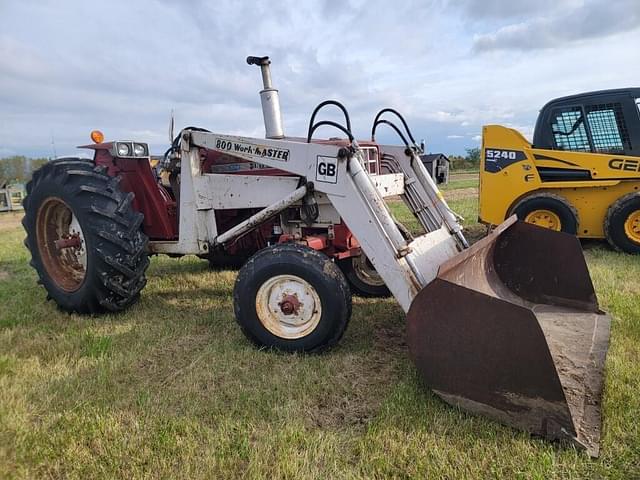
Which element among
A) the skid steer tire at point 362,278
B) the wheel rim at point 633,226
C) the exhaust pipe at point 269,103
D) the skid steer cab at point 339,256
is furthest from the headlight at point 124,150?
the wheel rim at point 633,226

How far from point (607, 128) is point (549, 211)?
4.55ft

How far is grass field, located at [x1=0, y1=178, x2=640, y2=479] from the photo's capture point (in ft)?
7.13

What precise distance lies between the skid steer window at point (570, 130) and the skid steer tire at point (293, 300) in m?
5.16

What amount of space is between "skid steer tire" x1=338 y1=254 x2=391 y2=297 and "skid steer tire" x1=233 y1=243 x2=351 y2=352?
1437 mm

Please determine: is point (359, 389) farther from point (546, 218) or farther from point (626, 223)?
point (626, 223)

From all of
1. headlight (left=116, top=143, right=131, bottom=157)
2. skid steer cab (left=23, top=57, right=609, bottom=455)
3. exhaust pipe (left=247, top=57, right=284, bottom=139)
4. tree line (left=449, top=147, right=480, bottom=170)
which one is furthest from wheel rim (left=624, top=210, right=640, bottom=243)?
tree line (left=449, top=147, right=480, bottom=170)

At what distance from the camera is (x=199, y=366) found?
324cm

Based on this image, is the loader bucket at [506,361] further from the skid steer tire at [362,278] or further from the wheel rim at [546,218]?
the wheel rim at [546,218]

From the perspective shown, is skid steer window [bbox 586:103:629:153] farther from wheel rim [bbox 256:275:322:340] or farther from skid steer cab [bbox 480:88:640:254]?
wheel rim [bbox 256:275:322:340]

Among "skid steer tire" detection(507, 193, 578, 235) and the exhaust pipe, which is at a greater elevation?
the exhaust pipe

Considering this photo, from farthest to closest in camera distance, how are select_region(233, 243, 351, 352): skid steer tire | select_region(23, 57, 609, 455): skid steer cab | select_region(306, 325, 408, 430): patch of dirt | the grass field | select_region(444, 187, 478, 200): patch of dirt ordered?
select_region(444, 187, 478, 200): patch of dirt, select_region(233, 243, 351, 352): skid steer tire, select_region(306, 325, 408, 430): patch of dirt, select_region(23, 57, 609, 455): skid steer cab, the grass field

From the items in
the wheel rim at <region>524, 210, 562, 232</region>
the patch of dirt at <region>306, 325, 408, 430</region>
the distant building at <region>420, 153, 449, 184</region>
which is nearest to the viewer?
the patch of dirt at <region>306, 325, 408, 430</region>

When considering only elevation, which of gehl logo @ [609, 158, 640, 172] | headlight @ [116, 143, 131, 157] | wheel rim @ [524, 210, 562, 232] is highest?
headlight @ [116, 143, 131, 157]

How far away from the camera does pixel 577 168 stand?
21.6 feet
